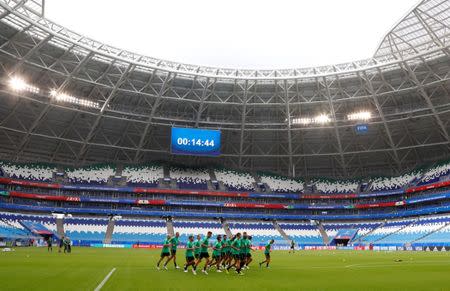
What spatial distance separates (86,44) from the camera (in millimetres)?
52156

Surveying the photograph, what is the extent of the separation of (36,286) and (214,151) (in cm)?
5595

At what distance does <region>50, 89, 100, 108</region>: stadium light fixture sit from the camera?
57362 millimetres

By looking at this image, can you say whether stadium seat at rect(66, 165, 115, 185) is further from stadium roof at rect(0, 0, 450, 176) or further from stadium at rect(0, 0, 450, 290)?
stadium roof at rect(0, 0, 450, 176)

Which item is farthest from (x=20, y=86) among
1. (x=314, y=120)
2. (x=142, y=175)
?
(x=314, y=120)

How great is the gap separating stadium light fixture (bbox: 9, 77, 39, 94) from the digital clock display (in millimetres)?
20752

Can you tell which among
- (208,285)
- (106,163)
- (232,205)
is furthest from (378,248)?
(208,285)

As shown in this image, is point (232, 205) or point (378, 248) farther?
point (232, 205)

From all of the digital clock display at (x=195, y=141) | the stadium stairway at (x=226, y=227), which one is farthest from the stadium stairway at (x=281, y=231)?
the digital clock display at (x=195, y=141)

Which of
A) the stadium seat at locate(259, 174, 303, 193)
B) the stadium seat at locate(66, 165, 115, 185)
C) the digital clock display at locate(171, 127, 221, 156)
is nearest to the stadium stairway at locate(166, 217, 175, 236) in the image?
the stadium seat at locate(66, 165, 115, 185)

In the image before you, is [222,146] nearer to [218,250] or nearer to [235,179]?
[235,179]

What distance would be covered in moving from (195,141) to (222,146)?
10.6m

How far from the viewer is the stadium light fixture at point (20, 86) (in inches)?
2086

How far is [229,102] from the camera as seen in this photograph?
64562 mm

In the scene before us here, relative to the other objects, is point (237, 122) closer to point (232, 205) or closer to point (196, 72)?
point (196, 72)
